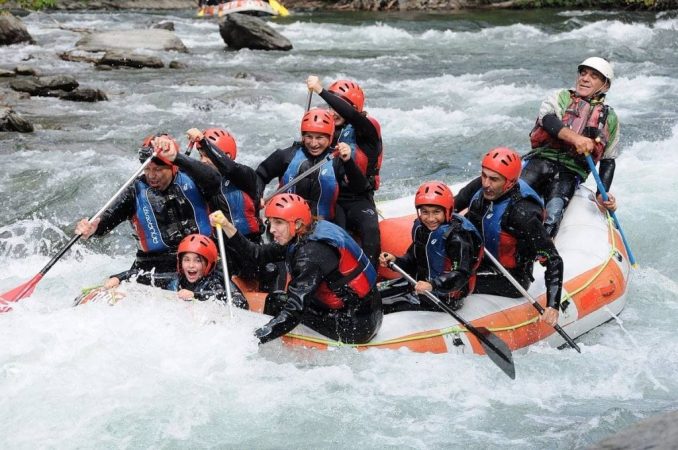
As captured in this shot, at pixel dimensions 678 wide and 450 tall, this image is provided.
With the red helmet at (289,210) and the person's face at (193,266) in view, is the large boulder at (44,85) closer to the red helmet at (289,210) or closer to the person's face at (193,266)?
the person's face at (193,266)

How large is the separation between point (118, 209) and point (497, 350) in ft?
8.63

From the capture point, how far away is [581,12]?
24.7m

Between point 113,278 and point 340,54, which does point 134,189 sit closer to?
point 113,278

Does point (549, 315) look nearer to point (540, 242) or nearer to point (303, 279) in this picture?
point (540, 242)

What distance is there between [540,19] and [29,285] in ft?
64.8

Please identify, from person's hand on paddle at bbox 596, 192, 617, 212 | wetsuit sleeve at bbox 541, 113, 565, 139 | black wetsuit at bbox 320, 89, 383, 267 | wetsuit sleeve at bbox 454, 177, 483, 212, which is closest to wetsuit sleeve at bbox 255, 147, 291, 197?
black wetsuit at bbox 320, 89, 383, 267

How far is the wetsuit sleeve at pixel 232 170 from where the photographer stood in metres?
5.79

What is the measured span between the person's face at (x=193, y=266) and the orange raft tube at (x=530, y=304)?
44 cm

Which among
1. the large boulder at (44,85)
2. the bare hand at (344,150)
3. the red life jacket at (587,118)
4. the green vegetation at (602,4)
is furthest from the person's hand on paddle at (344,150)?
the green vegetation at (602,4)

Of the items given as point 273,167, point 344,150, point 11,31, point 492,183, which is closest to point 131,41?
point 11,31

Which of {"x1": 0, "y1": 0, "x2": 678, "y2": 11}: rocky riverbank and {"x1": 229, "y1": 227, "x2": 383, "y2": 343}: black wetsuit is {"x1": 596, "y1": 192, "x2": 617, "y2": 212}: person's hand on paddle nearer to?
{"x1": 229, "y1": 227, "x2": 383, "y2": 343}: black wetsuit

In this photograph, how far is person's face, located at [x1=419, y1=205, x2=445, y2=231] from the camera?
5.37 meters

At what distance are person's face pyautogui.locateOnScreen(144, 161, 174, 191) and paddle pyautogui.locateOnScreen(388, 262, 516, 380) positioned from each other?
61.2 inches

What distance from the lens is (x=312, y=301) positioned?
5.32 meters
